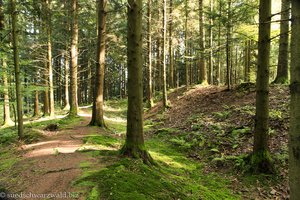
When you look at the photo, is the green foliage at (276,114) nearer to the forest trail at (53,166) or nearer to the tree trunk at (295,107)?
the forest trail at (53,166)

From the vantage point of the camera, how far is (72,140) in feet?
29.5

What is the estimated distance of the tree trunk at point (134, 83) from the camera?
6.36 metres

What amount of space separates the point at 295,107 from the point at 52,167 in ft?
17.6

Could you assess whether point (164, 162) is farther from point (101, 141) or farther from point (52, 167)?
point (52, 167)

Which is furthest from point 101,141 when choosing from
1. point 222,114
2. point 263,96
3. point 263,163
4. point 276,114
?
point 276,114

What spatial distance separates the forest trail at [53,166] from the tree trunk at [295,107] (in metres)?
3.29

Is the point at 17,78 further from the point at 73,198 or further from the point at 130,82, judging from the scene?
the point at 73,198

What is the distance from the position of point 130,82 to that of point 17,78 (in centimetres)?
537

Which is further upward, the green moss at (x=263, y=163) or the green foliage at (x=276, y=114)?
the green foliage at (x=276, y=114)

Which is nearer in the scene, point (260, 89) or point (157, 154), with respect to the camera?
point (260, 89)

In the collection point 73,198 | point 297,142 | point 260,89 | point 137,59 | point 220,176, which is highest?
point 137,59

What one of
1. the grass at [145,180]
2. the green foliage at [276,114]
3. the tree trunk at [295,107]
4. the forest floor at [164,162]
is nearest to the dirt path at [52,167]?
the forest floor at [164,162]

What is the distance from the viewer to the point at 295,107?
9.18ft

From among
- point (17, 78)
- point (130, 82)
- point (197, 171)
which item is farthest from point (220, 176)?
point (17, 78)
